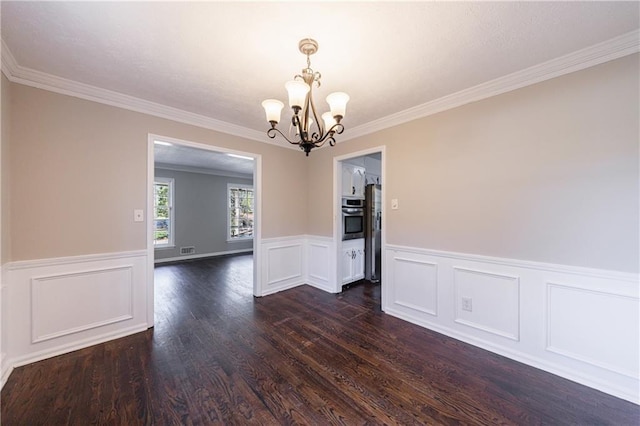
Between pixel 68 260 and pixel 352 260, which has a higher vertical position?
pixel 68 260

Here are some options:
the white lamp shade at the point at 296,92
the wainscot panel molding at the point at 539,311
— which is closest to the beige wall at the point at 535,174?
the wainscot panel molding at the point at 539,311

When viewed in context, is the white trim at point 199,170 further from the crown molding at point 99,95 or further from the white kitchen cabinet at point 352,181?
the white kitchen cabinet at point 352,181

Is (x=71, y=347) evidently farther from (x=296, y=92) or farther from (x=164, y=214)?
(x=164, y=214)

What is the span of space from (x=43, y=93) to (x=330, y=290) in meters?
3.85

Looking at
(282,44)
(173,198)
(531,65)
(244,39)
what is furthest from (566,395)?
(173,198)

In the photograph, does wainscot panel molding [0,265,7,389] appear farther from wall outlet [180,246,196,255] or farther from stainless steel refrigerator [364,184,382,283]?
wall outlet [180,246,196,255]

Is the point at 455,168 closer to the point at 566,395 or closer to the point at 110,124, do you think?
the point at 566,395

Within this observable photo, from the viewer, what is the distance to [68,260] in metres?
2.26

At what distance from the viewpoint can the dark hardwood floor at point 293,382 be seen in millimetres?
1556

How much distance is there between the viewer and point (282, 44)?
67.7 inches

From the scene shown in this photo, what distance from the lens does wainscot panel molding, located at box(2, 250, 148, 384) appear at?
2.03 meters

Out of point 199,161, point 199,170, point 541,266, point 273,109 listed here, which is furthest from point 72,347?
point 199,170

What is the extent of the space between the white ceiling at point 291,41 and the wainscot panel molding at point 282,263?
7.42ft

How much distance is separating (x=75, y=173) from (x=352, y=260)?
3.68 meters
